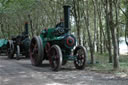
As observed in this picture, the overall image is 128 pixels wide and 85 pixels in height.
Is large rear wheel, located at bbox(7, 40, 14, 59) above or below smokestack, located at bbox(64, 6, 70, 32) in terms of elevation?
below

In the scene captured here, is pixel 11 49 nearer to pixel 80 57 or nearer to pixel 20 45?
pixel 20 45

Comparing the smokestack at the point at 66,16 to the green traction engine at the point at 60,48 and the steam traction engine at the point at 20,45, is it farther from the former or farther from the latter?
the steam traction engine at the point at 20,45

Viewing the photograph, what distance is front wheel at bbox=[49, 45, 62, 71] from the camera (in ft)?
29.0

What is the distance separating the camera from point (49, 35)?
10.8 metres

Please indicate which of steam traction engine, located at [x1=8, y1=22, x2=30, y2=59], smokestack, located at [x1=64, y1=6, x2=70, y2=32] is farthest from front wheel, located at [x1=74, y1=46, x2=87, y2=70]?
steam traction engine, located at [x1=8, y1=22, x2=30, y2=59]

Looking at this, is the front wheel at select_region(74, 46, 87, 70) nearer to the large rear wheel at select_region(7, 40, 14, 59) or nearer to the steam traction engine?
the steam traction engine

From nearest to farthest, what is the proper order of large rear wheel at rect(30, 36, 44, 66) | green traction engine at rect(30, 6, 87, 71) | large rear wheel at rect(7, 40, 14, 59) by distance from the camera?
green traction engine at rect(30, 6, 87, 71)
large rear wheel at rect(30, 36, 44, 66)
large rear wheel at rect(7, 40, 14, 59)

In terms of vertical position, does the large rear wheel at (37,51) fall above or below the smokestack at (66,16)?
below

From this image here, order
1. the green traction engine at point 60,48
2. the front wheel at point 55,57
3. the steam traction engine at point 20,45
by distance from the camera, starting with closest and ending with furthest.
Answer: the front wheel at point 55,57
the green traction engine at point 60,48
the steam traction engine at point 20,45

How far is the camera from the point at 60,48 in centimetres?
991

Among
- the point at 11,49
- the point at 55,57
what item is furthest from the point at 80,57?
the point at 11,49

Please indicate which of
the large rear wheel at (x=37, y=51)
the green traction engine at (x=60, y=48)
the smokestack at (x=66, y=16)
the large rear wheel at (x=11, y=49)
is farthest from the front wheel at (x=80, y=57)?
the large rear wheel at (x=11, y=49)

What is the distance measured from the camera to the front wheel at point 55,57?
883 centimetres

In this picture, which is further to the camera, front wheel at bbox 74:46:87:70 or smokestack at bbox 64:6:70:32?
smokestack at bbox 64:6:70:32
